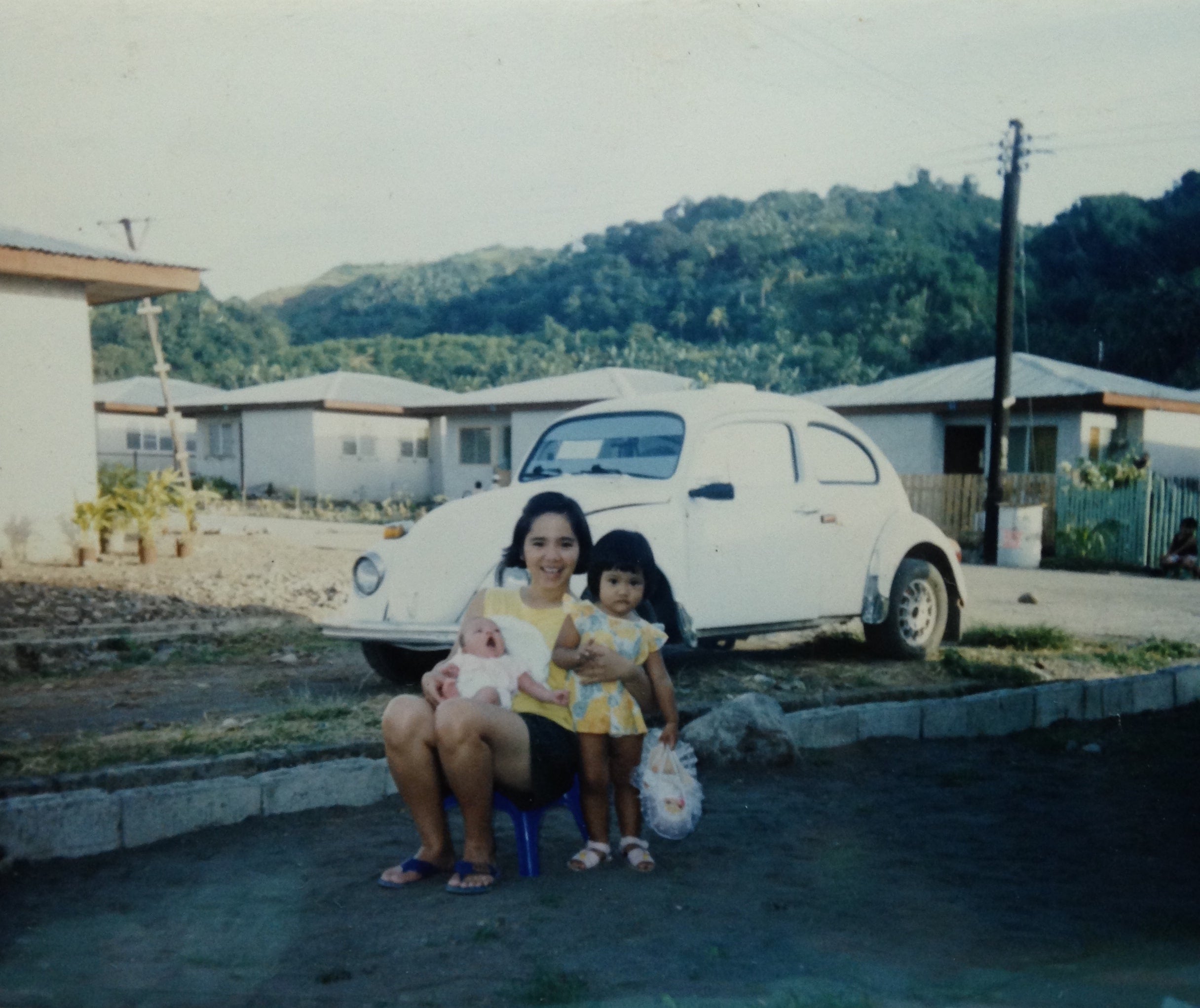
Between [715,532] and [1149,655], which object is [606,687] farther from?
[1149,655]

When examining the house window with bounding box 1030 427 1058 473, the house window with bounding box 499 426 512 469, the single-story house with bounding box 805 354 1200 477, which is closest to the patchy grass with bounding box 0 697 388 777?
the single-story house with bounding box 805 354 1200 477

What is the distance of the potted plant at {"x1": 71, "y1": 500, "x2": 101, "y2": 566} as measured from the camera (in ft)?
35.8

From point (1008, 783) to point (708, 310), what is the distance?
4801 centimetres

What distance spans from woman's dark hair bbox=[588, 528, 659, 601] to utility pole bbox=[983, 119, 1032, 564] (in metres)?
14.7

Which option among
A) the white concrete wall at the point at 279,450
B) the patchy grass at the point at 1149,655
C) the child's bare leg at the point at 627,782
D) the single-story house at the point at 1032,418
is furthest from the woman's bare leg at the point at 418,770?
the white concrete wall at the point at 279,450

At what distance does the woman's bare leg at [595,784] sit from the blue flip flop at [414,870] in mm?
461

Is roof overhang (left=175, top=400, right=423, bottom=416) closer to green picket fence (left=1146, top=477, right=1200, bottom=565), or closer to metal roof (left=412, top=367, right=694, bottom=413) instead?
metal roof (left=412, top=367, right=694, bottom=413)

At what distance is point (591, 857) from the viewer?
11.8ft

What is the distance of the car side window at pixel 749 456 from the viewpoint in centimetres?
669

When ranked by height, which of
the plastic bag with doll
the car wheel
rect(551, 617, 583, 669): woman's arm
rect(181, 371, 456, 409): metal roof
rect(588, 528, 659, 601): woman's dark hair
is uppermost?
rect(181, 371, 456, 409): metal roof

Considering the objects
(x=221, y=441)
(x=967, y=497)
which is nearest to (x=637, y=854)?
Answer: (x=967, y=497)

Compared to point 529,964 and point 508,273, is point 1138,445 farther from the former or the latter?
point 508,273

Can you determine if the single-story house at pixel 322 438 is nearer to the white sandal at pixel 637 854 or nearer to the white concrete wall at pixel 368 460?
the white concrete wall at pixel 368 460

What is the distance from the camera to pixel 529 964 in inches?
114
